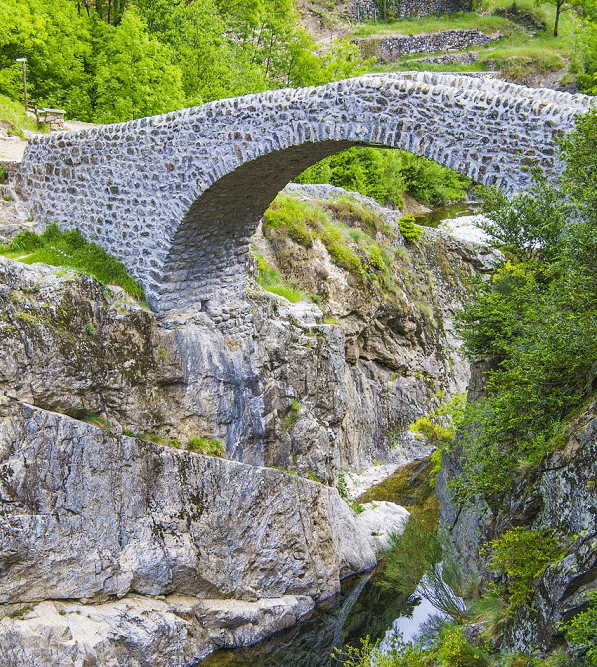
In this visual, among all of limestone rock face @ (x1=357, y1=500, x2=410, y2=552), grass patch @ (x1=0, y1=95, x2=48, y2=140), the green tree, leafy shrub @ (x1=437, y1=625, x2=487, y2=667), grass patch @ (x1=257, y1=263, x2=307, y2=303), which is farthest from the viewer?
the green tree

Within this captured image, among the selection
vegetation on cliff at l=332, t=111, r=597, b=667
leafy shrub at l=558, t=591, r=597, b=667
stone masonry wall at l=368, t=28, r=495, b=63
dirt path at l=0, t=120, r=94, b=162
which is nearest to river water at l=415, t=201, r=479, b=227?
stone masonry wall at l=368, t=28, r=495, b=63

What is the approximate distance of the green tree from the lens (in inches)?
715

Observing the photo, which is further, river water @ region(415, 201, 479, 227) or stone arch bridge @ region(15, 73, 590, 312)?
river water @ region(415, 201, 479, 227)

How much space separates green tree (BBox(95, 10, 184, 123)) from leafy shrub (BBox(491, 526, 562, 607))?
15.4m

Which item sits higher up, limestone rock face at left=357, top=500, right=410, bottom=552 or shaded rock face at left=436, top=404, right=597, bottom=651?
shaded rock face at left=436, top=404, right=597, bottom=651

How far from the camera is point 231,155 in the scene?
10922mm

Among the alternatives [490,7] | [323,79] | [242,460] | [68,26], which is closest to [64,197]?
[242,460]

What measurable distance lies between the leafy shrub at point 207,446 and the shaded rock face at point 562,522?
242 inches

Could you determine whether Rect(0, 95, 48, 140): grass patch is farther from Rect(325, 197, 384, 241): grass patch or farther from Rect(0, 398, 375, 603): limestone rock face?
Rect(0, 398, 375, 603): limestone rock face

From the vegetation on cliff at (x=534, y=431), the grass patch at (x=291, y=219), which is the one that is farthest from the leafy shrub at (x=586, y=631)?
the grass patch at (x=291, y=219)

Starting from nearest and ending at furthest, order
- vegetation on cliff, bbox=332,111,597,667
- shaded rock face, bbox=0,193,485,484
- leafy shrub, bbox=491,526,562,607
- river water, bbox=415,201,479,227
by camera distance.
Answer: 1. vegetation on cliff, bbox=332,111,597,667
2. leafy shrub, bbox=491,526,562,607
3. shaded rock face, bbox=0,193,485,484
4. river water, bbox=415,201,479,227

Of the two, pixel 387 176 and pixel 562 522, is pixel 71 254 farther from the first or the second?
pixel 387 176

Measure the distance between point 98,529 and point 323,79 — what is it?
22.9m

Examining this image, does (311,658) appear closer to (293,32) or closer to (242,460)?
(242,460)
